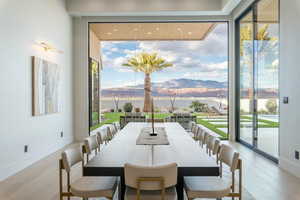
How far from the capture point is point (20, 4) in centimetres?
428

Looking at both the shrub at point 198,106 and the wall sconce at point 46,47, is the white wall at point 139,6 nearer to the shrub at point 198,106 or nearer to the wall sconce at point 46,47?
the wall sconce at point 46,47

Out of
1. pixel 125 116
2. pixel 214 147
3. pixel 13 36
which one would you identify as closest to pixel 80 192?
pixel 214 147

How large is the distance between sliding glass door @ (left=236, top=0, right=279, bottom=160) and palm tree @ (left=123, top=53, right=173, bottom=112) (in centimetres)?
224

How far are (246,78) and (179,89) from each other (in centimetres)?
190

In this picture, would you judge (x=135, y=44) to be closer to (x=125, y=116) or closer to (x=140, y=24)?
(x=140, y=24)

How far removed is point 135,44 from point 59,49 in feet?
7.61

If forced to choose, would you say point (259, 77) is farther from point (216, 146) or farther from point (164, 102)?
point (216, 146)

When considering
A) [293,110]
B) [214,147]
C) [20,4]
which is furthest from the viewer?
[20,4]

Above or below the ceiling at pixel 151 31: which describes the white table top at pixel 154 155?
below

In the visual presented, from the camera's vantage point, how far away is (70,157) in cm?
232

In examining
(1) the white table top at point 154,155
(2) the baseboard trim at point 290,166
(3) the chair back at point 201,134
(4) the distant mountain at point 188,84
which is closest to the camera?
(1) the white table top at point 154,155

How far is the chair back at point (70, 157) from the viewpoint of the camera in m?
2.20

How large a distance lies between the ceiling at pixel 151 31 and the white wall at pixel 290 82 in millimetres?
→ 3027

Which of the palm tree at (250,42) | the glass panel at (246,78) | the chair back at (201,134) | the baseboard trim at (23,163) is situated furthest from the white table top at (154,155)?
the glass panel at (246,78)
